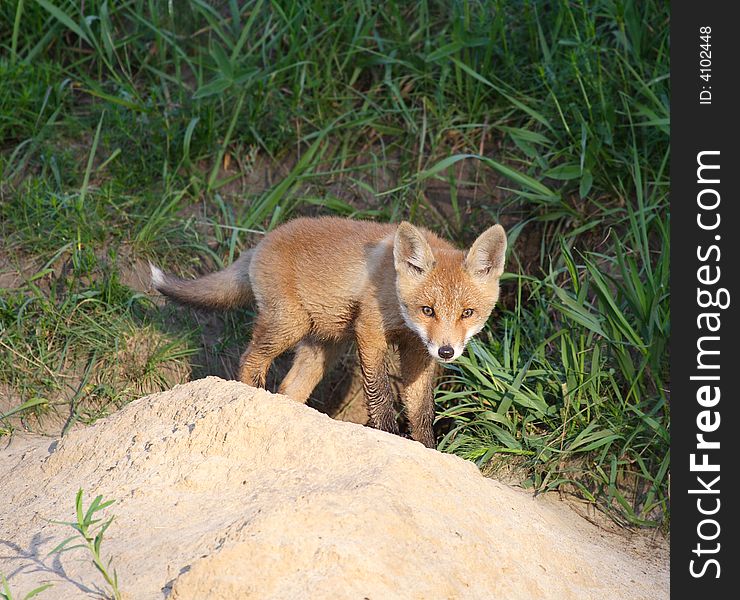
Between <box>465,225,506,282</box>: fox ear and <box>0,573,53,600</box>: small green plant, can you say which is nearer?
<box>0,573,53,600</box>: small green plant

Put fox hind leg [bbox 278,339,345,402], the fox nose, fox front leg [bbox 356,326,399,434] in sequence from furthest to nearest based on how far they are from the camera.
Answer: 1. fox hind leg [bbox 278,339,345,402]
2. fox front leg [bbox 356,326,399,434]
3. the fox nose

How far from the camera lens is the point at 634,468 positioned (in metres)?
4.77

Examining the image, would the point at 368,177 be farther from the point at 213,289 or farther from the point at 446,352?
the point at 446,352

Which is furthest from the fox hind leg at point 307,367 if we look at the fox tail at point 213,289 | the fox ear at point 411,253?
the fox ear at point 411,253

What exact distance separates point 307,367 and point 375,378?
763mm

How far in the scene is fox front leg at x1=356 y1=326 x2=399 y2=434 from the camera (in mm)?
4961

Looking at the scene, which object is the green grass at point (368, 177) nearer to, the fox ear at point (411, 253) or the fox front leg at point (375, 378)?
the fox front leg at point (375, 378)

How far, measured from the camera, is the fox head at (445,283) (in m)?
4.66

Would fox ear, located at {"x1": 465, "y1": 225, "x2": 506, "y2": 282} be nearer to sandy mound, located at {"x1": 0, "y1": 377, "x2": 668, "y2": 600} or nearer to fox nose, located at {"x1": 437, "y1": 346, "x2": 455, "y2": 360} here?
fox nose, located at {"x1": 437, "y1": 346, "x2": 455, "y2": 360}

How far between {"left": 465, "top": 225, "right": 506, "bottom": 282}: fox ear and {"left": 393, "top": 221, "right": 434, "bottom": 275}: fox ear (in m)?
0.22

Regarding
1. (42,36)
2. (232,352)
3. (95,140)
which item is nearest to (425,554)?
(232,352)

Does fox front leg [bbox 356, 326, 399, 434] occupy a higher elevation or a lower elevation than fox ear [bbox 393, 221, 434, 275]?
lower

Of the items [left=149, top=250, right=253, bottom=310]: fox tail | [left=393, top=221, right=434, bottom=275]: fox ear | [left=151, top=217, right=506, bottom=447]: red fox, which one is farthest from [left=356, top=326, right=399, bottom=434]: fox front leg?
[left=149, top=250, right=253, bottom=310]: fox tail

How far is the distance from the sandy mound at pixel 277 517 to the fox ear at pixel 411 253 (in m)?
1.23
